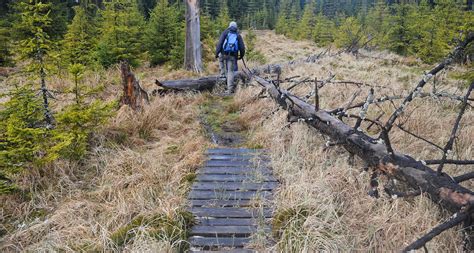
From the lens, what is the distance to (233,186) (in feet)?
14.1

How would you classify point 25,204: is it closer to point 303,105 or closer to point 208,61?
point 303,105

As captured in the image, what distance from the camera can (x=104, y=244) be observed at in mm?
3043

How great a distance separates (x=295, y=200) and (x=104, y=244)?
202 centimetres

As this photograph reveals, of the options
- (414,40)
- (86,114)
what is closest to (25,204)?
(86,114)

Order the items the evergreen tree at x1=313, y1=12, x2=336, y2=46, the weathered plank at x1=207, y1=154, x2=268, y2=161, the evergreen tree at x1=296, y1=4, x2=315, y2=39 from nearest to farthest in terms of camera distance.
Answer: the weathered plank at x1=207, y1=154, x2=268, y2=161, the evergreen tree at x1=313, y1=12, x2=336, y2=46, the evergreen tree at x1=296, y1=4, x2=315, y2=39

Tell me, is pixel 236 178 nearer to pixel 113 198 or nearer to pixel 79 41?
pixel 113 198

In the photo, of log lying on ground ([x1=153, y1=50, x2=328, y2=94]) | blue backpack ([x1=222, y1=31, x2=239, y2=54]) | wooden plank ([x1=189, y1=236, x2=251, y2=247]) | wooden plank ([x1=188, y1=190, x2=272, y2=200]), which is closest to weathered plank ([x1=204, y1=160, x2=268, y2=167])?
wooden plank ([x1=188, y1=190, x2=272, y2=200])

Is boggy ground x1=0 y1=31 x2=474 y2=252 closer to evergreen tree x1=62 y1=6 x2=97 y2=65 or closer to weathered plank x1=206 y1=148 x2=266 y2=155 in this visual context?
weathered plank x1=206 y1=148 x2=266 y2=155

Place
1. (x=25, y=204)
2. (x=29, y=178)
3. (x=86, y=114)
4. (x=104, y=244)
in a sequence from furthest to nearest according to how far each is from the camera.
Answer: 1. (x=86, y=114)
2. (x=29, y=178)
3. (x=25, y=204)
4. (x=104, y=244)

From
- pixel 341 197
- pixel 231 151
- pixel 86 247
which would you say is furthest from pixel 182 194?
pixel 341 197

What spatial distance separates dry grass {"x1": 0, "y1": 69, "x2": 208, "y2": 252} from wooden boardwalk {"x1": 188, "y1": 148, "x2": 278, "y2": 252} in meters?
0.21

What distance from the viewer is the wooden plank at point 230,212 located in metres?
3.63

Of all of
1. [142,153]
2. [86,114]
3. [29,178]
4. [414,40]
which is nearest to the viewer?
[29,178]

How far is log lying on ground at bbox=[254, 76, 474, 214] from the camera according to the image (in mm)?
2633
